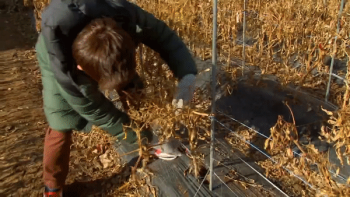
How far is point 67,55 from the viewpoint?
48.4 inches

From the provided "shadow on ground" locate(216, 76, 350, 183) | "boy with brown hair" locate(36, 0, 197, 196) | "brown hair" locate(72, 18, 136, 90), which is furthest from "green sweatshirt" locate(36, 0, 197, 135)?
"shadow on ground" locate(216, 76, 350, 183)

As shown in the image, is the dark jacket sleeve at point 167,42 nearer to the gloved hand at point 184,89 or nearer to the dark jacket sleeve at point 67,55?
the gloved hand at point 184,89

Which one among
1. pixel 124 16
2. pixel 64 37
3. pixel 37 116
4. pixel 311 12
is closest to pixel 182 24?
pixel 124 16

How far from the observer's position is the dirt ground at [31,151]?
188 cm

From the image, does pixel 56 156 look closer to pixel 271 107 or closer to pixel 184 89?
pixel 184 89

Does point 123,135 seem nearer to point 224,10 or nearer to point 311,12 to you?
point 224,10

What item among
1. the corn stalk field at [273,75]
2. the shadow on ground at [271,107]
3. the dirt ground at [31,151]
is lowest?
the dirt ground at [31,151]

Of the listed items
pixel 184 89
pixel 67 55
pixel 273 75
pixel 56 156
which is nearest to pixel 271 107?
pixel 273 75

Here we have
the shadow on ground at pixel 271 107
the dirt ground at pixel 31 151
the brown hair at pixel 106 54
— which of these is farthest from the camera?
the shadow on ground at pixel 271 107

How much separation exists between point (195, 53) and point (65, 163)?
1.49 m

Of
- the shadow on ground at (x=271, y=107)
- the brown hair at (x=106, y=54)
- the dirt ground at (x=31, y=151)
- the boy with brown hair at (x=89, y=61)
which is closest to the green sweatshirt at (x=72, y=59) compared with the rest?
the boy with brown hair at (x=89, y=61)

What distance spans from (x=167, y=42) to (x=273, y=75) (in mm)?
1597

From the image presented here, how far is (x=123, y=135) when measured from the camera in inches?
60.2

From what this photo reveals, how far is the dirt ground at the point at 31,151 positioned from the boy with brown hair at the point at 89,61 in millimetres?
240
